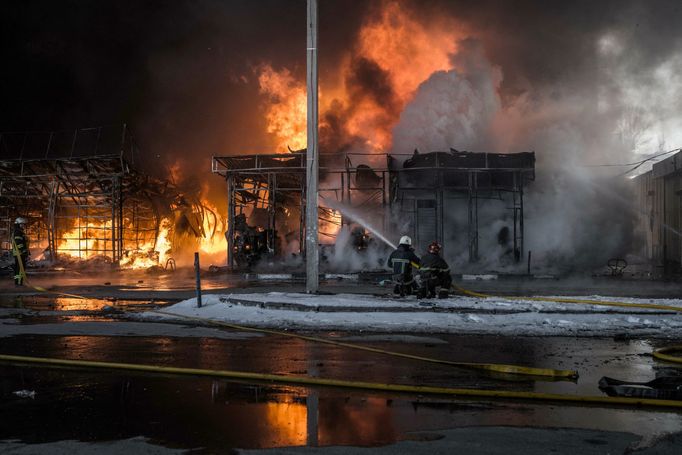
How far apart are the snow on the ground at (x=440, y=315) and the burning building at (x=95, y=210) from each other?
1874 cm

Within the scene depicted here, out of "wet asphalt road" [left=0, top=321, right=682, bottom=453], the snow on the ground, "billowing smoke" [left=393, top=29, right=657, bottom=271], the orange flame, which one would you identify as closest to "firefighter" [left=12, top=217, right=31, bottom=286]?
the snow on the ground

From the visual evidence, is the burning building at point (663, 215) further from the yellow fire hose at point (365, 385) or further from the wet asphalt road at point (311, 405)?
the yellow fire hose at point (365, 385)

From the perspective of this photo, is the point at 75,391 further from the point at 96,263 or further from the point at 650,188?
the point at 650,188

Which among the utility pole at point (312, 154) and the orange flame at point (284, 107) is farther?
the orange flame at point (284, 107)

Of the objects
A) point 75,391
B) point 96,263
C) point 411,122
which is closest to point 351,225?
point 411,122

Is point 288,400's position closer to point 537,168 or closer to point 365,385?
point 365,385

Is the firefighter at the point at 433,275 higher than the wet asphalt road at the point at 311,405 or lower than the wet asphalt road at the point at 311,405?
higher

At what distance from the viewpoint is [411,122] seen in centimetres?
3020

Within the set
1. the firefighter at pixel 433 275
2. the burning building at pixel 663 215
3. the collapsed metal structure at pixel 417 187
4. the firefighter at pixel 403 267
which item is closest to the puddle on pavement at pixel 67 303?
the firefighter at pixel 403 267

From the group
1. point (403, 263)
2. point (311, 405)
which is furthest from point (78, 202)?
point (311, 405)

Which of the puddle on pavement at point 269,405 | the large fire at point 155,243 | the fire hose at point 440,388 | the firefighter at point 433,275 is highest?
the large fire at point 155,243

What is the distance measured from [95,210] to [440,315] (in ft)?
86.1

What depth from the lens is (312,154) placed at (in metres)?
13.9

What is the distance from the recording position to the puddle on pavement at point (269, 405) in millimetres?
4684
